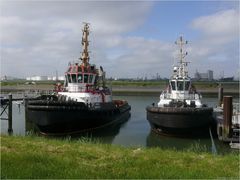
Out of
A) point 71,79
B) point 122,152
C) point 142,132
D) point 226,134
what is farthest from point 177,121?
point 122,152

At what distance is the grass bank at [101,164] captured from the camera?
6.86 m

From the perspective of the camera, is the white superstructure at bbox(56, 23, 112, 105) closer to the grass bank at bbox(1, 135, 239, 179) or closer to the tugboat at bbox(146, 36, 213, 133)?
the tugboat at bbox(146, 36, 213, 133)

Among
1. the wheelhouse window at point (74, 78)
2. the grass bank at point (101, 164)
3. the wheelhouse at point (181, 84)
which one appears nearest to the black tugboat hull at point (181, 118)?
the wheelhouse at point (181, 84)

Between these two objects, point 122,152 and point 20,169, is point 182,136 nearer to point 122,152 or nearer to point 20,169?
point 122,152

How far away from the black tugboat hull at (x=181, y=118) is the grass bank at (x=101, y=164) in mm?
13433

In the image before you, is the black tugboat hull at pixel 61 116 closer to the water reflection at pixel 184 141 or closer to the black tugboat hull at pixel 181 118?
the water reflection at pixel 184 141

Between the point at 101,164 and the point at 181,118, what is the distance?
50.1 feet

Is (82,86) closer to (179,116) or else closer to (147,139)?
(147,139)

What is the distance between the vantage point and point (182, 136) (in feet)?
75.7

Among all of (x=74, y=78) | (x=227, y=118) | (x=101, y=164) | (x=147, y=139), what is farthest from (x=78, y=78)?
(x=101, y=164)

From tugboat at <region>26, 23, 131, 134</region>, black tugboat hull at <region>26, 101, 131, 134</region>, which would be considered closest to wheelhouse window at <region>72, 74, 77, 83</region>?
tugboat at <region>26, 23, 131, 134</region>

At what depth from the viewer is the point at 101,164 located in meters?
7.67

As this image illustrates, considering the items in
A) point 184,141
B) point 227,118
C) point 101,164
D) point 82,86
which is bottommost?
point 184,141

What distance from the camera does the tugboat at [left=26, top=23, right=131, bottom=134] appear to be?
77.1 feet
